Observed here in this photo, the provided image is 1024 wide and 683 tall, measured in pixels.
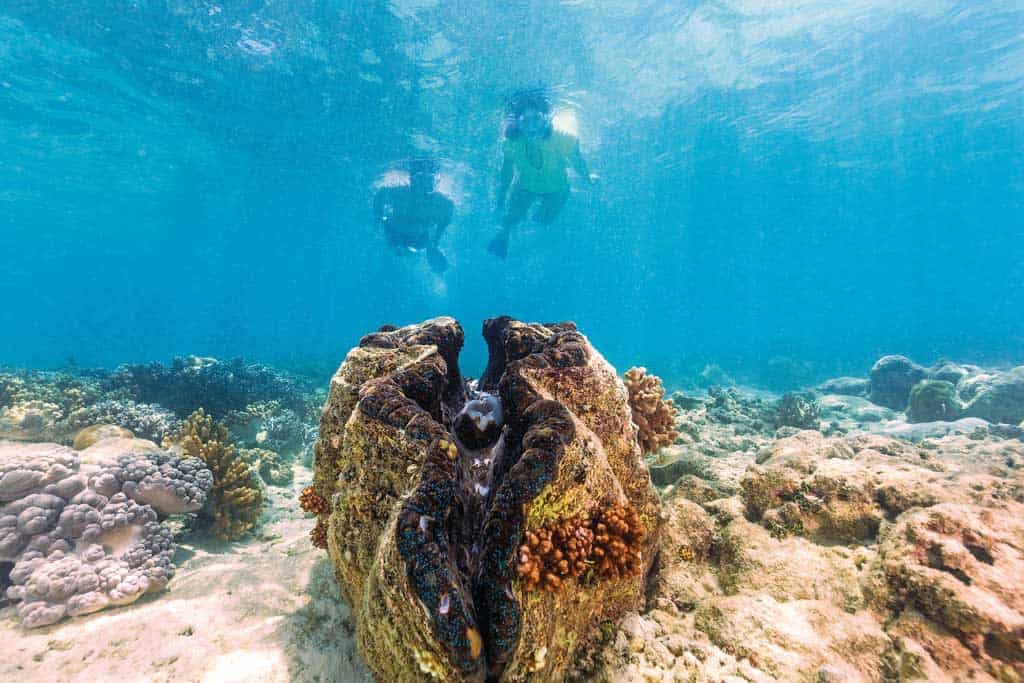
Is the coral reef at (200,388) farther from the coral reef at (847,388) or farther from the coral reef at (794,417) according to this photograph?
the coral reef at (847,388)

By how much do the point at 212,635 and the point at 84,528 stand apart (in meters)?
2.11

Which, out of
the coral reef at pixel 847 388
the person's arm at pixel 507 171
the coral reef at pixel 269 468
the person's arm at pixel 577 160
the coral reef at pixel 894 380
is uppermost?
the person's arm at pixel 577 160

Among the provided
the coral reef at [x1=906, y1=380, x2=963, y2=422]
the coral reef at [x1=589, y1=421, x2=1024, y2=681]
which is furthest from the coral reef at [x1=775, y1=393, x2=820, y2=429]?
the coral reef at [x1=589, y1=421, x2=1024, y2=681]

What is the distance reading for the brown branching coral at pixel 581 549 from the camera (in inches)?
75.8

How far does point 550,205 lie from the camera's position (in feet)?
86.9

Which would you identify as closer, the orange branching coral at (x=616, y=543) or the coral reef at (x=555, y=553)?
the coral reef at (x=555, y=553)

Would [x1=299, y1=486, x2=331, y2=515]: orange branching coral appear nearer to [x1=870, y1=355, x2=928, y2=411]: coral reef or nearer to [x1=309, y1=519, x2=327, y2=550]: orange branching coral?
[x1=309, y1=519, x2=327, y2=550]: orange branching coral

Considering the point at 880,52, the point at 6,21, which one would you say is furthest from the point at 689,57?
the point at 6,21

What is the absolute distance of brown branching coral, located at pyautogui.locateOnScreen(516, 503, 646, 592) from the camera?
193 cm

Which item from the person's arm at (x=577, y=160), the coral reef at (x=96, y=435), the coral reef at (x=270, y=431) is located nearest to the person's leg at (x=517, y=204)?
the person's arm at (x=577, y=160)

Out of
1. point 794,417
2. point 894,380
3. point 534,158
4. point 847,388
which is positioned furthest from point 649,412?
point 534,158

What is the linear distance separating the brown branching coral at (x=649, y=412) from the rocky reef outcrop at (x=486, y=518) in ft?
4.41

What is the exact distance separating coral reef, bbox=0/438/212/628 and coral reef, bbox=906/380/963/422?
17.8 m

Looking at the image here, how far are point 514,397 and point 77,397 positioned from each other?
37.5 feet
